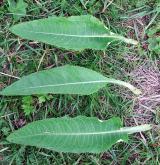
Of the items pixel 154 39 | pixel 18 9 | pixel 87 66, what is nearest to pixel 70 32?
pixel 87 66

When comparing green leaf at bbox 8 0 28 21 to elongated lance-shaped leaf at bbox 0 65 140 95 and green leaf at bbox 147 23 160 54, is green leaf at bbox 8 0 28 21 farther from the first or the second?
green leaf at bbox 147 23 160 54

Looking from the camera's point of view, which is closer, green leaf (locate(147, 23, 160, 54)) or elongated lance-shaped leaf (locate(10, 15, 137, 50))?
elongated lance-shaped leaf (locate(10, 15, 137, 50))

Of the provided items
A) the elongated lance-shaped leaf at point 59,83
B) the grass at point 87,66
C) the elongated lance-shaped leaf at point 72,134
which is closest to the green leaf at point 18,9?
the grass at point 87,66

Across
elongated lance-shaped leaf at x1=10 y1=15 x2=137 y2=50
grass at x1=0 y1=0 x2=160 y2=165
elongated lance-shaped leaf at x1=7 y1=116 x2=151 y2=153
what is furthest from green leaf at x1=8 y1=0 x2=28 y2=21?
elongated lance-shaped leaf at x1=7 y1=116 x2=151 y2=153

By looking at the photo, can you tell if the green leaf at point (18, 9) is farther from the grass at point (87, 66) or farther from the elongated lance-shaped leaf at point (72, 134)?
the elongated lance-shaped leaf at point (72, 134)

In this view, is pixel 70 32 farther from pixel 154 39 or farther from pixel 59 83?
pixel 154 39

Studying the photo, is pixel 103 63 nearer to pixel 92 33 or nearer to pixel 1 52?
pixel 92 33
